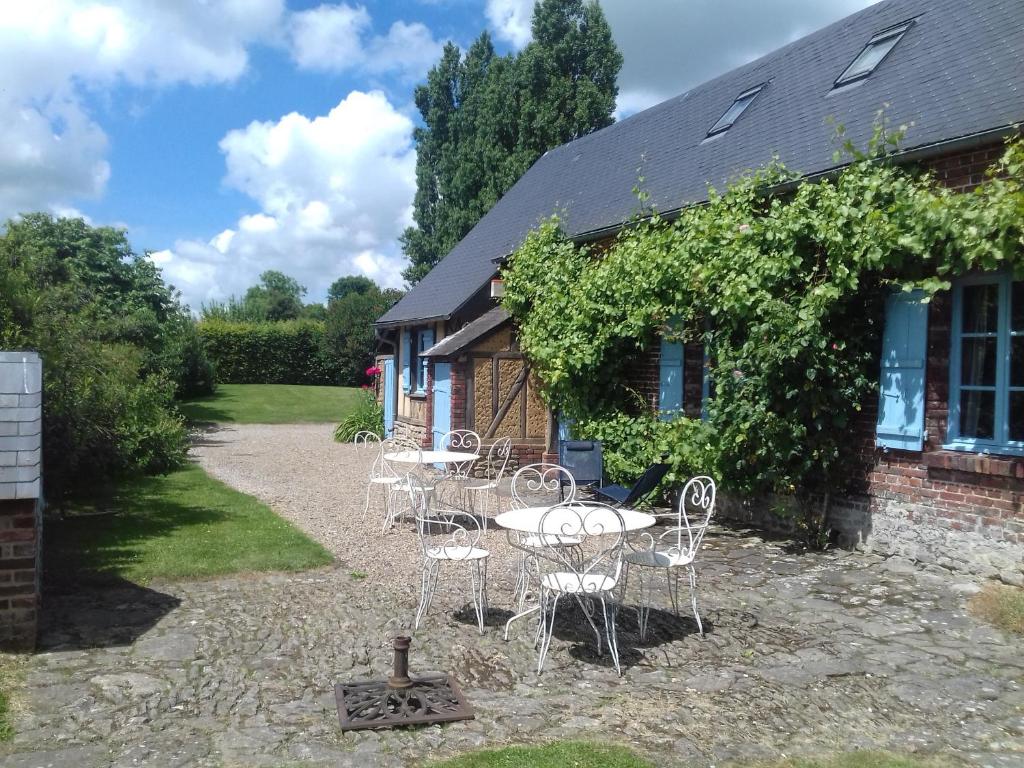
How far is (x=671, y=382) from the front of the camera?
9930 mm

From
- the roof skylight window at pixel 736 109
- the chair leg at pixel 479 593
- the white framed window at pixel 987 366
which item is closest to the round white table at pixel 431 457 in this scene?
the chair leg at pixel 479 593

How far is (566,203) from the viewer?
1425cm

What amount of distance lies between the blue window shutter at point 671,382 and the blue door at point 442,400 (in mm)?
3997

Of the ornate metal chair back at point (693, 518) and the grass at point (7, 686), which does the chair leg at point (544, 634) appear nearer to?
the ornate metal chair back at point (693, 518)

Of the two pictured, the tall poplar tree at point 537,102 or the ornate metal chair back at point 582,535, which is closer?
the ornate metal chair back at point 582,535

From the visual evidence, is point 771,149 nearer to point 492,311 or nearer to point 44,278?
point 492,311

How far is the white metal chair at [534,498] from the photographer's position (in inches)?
221

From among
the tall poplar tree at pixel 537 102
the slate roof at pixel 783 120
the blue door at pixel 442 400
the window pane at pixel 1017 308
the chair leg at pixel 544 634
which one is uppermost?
the tall poplar tree at pixel 537 102

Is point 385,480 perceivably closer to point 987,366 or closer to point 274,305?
point 987,366

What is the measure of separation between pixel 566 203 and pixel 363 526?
733 cm

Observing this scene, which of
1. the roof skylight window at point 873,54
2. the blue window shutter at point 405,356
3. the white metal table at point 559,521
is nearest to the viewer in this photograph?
the white metal table at point 559,521

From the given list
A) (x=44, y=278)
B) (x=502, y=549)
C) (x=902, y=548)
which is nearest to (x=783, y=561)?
(x=902, y=548)

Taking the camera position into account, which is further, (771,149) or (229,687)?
(771,149)

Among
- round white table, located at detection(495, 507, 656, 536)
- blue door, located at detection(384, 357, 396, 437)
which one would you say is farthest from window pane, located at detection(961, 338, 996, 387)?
blue door, located at detection(384, 357, 396, 437)
